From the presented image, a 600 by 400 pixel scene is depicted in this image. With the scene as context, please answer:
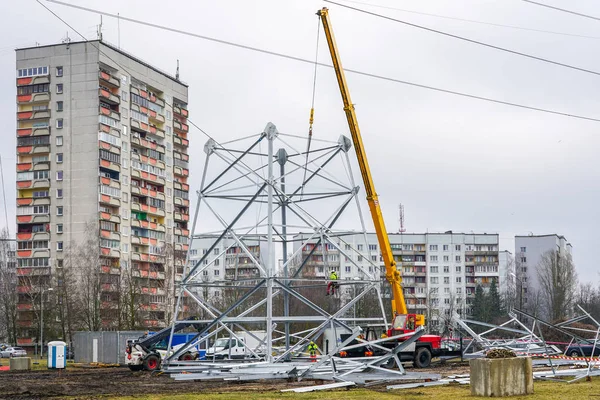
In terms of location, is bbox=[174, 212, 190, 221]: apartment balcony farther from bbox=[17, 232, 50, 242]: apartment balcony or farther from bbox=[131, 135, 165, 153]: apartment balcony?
bbox=[17, 232, 50, 242]: apartment balcony

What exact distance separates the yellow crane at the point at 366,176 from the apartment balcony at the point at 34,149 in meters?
54.9

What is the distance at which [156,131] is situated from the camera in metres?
105

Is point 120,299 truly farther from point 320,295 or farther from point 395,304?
point 395,304

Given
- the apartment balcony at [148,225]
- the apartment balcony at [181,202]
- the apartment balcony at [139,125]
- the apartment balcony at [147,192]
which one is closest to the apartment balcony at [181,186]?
the apartment balcony at [181,202]

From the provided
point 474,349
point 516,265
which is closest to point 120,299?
point 474,349

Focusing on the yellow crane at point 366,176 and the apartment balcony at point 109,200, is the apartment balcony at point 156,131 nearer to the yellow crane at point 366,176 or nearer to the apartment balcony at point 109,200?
the apartment balcony at point 109,200

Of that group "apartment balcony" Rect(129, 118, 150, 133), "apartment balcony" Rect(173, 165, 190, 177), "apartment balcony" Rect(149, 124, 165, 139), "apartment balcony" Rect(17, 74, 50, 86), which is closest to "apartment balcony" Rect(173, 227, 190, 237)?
"apartment balcony" Rect(173, 165, 190, 177)

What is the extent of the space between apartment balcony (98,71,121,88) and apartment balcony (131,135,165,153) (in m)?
6.47

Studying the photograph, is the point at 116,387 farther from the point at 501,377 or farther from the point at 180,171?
the point at 180,171

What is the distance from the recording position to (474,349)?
55562 mm

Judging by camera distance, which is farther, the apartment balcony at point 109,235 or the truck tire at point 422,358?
the apartment balcony at point 109,235

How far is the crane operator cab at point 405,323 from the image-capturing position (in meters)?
44.0

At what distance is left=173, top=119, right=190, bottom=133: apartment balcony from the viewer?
111125 millimetres

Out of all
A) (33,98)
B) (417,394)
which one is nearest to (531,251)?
(33,98)
